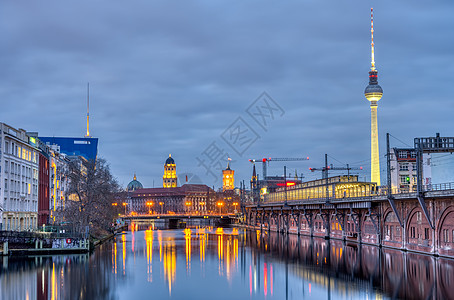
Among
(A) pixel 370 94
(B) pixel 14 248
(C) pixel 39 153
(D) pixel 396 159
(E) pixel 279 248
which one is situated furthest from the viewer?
(A) pixel 370 94

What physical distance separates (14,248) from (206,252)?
1041 inches

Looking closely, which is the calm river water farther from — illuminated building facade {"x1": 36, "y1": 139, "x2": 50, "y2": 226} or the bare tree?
illuminated building facade {"x1": 36, "y1": 139, "x2": 50, "y2": 226}

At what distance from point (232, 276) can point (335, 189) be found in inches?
2306

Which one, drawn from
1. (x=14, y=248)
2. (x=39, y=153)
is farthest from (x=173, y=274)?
(x=39, y=153)

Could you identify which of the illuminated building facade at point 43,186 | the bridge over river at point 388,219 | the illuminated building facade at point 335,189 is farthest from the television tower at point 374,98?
the illuminated building facade at point 43,186

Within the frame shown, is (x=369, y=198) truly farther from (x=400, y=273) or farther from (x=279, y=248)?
(x=400, y=273)

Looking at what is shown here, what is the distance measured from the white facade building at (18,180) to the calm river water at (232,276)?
16.0 metres

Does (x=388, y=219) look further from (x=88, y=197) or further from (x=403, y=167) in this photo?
(x=88, y=197)

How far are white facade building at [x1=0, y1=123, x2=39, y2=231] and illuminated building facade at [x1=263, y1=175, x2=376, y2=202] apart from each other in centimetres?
5145

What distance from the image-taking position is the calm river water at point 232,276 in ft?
148

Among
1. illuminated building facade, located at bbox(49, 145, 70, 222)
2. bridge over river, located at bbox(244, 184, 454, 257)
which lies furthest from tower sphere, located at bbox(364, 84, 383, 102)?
illuminated building facade, located at bbox(49, 145, 70, 222)

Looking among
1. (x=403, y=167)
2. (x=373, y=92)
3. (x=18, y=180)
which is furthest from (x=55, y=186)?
(x=373, y=92)

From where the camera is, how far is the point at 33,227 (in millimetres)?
94250

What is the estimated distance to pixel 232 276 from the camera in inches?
2232
